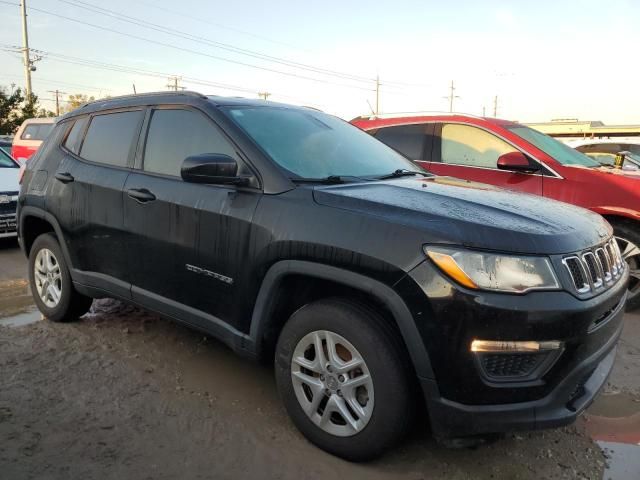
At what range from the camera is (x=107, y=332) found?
4.28 metres

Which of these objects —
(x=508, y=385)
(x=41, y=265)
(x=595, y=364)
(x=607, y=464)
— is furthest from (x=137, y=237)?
(x=607, y=464)

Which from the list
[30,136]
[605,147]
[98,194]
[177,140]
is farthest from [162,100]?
[30,136]

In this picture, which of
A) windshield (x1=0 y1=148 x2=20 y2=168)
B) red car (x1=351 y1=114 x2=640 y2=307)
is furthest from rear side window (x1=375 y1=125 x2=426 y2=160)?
windshield (x1=0 y1=148 x2=20 y2=168)

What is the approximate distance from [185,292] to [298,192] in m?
1.00

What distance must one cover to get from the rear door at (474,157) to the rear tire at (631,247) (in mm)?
783

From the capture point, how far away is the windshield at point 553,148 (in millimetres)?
5445

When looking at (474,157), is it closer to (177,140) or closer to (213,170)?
(177,140)

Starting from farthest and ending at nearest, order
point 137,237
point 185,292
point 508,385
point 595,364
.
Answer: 1. point 137,237
2. point 185,292
3. point 595,364
4. point 508,385

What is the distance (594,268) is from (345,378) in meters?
1.24

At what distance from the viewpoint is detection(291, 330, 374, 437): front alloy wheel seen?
250 cm

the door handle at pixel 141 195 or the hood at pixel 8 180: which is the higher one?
the door handle at pixel 141 195

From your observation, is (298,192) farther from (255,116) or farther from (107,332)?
(107,332)

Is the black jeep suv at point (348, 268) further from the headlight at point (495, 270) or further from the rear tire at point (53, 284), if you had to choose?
the rear tire at point (53, 284)

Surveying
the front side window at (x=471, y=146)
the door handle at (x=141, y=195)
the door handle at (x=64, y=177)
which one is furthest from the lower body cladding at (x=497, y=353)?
the front side window at (x=471, y=146)
